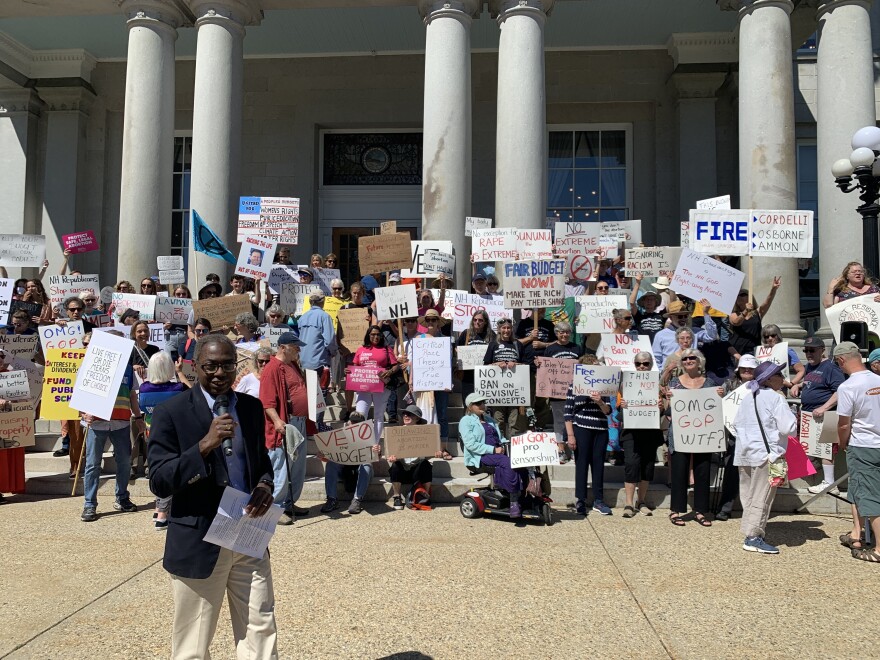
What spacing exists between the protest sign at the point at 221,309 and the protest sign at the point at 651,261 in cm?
591

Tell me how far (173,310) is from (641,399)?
22.2ft

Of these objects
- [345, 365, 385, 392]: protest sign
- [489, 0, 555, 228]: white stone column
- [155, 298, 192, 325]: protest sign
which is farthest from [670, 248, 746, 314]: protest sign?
[155, 298, 192, 325]: protest sign

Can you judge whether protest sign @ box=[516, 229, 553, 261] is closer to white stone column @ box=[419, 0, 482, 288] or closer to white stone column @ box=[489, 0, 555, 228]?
white stone column @ box=[489, 0, 555, 228]

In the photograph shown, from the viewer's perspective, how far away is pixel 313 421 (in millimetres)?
8797

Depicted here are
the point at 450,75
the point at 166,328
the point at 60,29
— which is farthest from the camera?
the point at 60,29

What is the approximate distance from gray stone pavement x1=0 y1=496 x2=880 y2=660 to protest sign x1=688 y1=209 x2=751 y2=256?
4045 millimetres

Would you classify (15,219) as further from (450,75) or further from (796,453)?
(796,453)

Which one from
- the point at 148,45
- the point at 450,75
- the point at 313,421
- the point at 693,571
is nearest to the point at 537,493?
the point at 693,571

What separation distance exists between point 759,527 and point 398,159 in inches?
532

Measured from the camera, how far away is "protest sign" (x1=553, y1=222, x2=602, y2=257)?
12633 mm

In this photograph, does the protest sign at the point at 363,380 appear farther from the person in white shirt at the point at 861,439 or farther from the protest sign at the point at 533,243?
the person in white shirt at the point at 861,439

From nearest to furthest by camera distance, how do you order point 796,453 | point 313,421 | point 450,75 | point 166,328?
point 796,453
point 313,421
point 166,328
point 450,75

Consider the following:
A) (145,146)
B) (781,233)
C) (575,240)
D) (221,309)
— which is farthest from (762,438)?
(145,146)

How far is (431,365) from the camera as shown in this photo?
9648 mm
